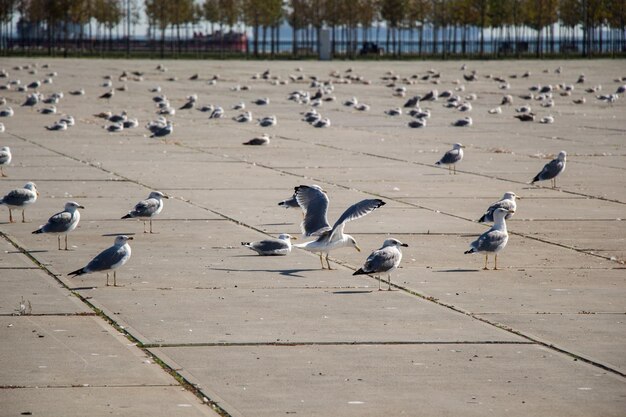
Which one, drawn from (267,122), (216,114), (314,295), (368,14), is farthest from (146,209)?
(368,14)

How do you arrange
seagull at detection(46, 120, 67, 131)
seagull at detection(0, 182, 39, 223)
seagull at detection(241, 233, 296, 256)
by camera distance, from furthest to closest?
seagull at detection(46, 120, 67, 131), seagull at detection(0, 182, 39, 223), seagull at detection(241, 233, 296, 256)

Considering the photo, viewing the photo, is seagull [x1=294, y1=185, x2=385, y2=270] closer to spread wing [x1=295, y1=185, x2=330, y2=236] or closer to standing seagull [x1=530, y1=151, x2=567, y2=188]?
spread wing [x1=295, y1=185, x2=330, y2=236]

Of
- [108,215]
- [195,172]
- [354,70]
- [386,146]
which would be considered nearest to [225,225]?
[108,215]

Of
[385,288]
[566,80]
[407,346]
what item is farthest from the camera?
[566,80]

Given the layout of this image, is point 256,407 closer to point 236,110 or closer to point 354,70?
point 236,110

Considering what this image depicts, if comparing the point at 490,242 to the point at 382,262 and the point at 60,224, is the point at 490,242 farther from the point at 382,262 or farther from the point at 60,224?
the point at 60,224

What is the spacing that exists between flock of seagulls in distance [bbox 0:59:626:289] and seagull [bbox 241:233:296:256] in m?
0.01

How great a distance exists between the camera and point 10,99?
1957 inches

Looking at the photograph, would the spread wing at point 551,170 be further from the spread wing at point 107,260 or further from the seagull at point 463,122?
the seagull at point 463,122

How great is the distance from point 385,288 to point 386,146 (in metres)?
18.2

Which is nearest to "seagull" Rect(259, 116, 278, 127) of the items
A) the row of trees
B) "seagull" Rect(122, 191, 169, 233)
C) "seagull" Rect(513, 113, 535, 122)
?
"seagull" Rect(513, 113, 535, 122)

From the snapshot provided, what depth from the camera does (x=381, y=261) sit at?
13.1 meters

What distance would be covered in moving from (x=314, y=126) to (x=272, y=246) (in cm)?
2261

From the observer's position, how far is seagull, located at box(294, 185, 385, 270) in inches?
556
